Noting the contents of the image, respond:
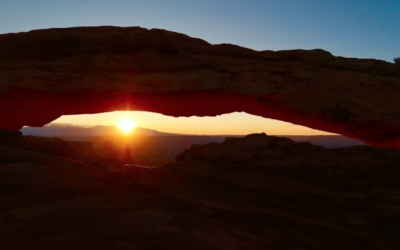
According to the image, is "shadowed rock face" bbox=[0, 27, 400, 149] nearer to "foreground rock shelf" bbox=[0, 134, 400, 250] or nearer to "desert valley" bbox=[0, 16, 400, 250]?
"desert valley" bbox=[0, 16, 400, 250]

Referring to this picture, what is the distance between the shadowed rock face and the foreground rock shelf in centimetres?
229

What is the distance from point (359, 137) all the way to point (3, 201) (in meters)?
15.2

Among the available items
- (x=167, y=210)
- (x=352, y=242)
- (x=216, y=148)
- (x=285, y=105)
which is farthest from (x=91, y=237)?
(x=285, y=105)

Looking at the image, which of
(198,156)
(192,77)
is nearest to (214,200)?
(198,156)

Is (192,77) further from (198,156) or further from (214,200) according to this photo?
(214,200)

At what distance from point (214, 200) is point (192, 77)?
7.57m

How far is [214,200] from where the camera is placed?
9.20 metres

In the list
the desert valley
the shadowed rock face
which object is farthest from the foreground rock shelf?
the shadowed rock face

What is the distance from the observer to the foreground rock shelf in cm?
645

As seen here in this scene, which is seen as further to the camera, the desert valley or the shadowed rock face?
the shadowed rock face

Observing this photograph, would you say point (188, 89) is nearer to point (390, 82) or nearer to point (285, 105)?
point (285, 105)

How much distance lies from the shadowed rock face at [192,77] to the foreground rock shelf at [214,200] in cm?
229

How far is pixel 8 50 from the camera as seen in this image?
52.1 ft

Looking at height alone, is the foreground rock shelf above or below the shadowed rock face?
below
